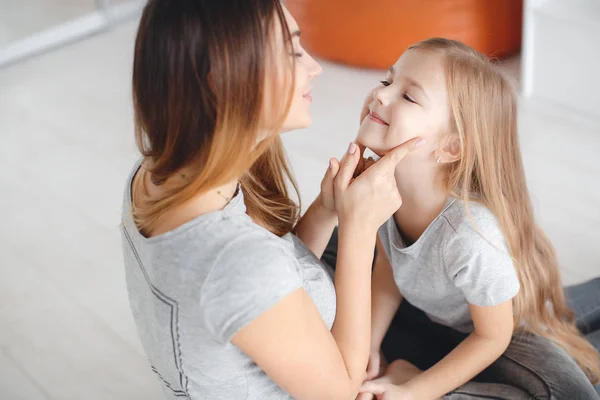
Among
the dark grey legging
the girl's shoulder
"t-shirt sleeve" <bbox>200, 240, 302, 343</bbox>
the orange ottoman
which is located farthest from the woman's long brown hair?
the orange ottoman

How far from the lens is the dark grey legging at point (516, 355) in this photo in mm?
1354

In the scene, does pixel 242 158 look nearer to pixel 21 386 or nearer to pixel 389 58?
pixel 21 386

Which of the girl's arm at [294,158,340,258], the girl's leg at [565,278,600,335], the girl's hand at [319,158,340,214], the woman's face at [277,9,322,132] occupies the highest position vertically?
the woman's face at [277,9,322,132]

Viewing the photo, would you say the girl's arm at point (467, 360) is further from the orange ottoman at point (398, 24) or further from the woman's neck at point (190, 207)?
the orange ottoman at point (398, 24)

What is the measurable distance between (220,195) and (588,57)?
1840 mm

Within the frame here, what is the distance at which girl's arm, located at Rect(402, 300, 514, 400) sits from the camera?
138 centimetres

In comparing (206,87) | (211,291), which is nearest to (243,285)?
(211,291)

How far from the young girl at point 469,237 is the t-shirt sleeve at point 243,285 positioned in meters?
0.38

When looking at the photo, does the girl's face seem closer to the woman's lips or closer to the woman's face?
the woman's lips

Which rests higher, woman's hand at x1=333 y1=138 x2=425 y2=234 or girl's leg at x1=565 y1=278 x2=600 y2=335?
woman's hand at x1=333 y1=138 x2=425 y2=234

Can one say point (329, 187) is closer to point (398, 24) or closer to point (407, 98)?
point (407, 98)

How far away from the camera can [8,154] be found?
2.89 meters

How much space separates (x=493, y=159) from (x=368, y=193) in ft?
0.88

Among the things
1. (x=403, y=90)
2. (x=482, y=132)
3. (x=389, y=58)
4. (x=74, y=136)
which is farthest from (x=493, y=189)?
(x=74, y=136)
